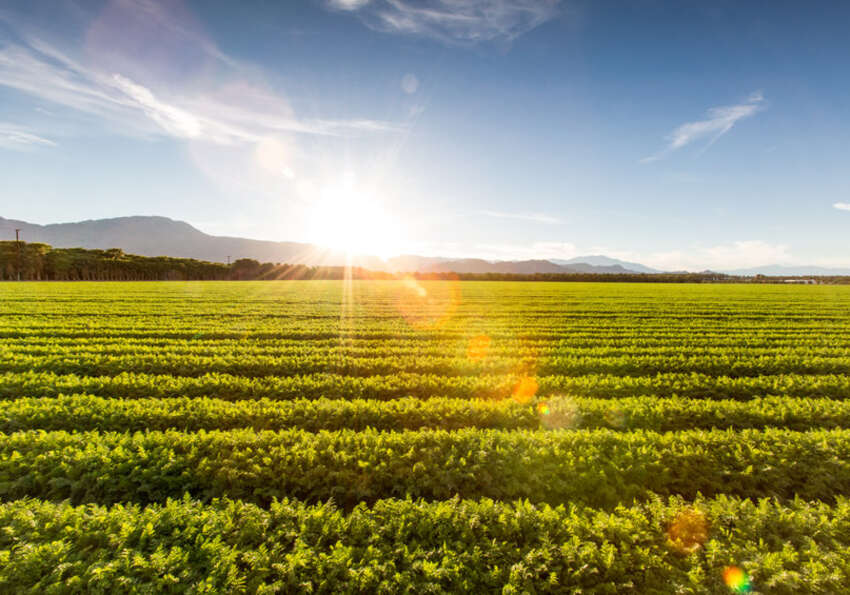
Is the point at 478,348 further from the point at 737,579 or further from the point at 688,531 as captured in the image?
the point at 737,579

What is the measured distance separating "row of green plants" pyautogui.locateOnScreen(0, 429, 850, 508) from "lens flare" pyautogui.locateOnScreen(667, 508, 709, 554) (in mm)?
766

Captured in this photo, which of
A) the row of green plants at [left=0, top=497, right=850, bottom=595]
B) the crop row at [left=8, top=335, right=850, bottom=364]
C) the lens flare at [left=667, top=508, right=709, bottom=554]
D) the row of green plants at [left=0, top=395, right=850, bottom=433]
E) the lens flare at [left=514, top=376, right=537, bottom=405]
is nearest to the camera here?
the row of green plants at [left=0, top=497, right=850, bottom=595]

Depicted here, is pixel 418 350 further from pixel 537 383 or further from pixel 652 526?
pixel 652 526

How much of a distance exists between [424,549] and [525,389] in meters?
6.60

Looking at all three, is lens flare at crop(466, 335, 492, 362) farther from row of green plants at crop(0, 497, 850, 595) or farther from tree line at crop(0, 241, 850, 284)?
tree line at crop(0, 241, 850, 284)

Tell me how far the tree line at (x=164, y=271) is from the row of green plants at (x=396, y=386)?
81067mm

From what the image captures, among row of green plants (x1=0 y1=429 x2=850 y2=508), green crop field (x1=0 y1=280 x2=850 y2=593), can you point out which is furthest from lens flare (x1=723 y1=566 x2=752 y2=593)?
row of green plants (x1=0 y1=429 x2=850 y2=508)

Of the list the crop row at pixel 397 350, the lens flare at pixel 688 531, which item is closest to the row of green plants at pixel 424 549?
the lens flare at pixel 688 531

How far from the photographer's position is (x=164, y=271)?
104 m

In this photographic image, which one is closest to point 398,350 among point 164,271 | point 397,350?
point 397,350

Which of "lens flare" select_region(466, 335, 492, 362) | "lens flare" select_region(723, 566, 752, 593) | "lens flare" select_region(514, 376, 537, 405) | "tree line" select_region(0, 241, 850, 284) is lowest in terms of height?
"lens flare" select_region(723, 566, 752, 593)

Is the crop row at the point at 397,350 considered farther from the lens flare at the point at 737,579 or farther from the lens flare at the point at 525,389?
the lens flare at the point at 737,579

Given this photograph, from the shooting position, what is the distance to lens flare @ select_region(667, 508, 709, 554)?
14.2ft

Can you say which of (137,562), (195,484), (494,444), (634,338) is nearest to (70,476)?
(195,484)
